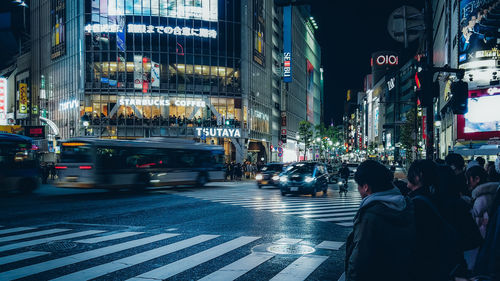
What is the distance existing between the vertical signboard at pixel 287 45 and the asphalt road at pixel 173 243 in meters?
58.8

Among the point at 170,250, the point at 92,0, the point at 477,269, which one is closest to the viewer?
the point at 477,269

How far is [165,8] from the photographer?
51.2 m

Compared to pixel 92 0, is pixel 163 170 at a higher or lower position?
lower

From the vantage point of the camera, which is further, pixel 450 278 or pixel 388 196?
pixel 450 278

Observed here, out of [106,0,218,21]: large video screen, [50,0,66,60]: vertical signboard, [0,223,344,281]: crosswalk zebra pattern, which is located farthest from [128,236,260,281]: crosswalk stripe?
[50,0,66,60]: vertical signboard

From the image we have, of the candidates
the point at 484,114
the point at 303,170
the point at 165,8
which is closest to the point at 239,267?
the point at 303,170

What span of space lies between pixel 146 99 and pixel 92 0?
13558mm

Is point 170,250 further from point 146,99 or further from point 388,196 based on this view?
point 146,99

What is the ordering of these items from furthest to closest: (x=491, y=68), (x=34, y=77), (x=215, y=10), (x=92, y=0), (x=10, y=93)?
(x=10, y=93) → (x=34, y=77) → (x=215, y=10) → (x=92, y=0) → (x=491, y=68)

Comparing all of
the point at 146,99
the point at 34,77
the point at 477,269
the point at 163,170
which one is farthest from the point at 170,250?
the point at 34,77

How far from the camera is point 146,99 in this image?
50.5 m

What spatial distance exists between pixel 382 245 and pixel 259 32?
199ft

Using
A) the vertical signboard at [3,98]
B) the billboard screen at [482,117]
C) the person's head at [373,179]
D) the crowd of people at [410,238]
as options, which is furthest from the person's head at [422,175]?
the vertical signboard at [3,98]

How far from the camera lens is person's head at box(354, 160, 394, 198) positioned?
3.08m
